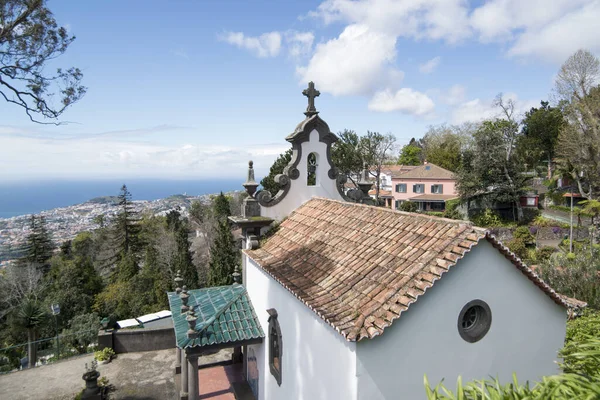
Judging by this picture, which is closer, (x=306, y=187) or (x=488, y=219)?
(x=306, y=187)

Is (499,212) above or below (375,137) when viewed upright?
below

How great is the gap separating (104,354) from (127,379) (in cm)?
242

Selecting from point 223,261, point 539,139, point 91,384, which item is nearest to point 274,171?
point 223,261

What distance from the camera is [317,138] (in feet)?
46.7

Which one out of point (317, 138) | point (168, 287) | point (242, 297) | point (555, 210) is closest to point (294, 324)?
point (242, 297)

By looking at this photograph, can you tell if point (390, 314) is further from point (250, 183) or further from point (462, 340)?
point (250, 183)

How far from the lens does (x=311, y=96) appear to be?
46.4ft

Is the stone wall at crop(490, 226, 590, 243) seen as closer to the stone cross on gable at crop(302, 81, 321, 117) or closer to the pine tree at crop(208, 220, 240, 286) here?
the pine tree at crop(208, 220, 240, 286)

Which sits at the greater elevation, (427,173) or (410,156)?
(410,156)

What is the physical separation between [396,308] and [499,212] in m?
41.9

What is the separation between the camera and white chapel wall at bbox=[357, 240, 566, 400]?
6.62 meters

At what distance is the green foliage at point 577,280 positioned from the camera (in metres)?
15.3

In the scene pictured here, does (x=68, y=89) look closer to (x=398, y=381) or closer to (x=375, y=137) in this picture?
(x=398, y=381)

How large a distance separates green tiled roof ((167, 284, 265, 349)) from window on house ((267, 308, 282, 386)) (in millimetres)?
682
